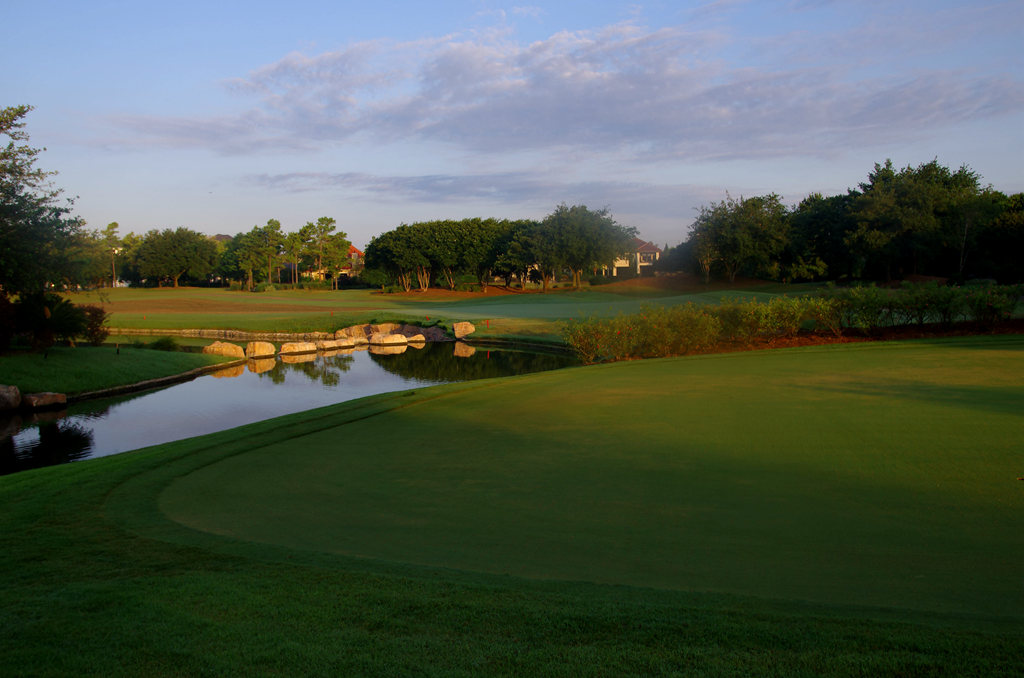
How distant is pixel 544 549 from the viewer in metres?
4.49

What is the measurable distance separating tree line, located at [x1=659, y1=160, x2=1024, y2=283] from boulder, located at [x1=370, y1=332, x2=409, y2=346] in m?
30.7

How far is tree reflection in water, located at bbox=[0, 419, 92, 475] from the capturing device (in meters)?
12.0

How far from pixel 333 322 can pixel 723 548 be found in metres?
36.4

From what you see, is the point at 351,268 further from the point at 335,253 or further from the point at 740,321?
the point at 740,321

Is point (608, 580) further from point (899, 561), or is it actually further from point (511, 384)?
point (511, 384)

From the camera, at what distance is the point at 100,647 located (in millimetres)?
3168

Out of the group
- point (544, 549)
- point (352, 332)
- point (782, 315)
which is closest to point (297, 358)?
point (352, 332)

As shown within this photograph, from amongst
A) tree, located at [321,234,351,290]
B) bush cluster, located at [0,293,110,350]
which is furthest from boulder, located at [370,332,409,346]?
tree, located at [321,234,351,290]

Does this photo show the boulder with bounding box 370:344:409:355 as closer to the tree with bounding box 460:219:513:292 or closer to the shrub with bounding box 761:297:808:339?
the shrub with bounding box 761:297:808:339

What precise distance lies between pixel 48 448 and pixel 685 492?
12985 millimetres

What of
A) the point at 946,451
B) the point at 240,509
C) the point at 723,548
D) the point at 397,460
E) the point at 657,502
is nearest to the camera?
the point at 723,548

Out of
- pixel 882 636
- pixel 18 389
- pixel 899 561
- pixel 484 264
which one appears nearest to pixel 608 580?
pixel 882 636

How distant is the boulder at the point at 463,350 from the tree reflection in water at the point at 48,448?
15.7 meters

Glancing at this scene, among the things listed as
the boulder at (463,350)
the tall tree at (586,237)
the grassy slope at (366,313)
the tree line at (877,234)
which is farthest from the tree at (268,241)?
the boulder at (463,350)
